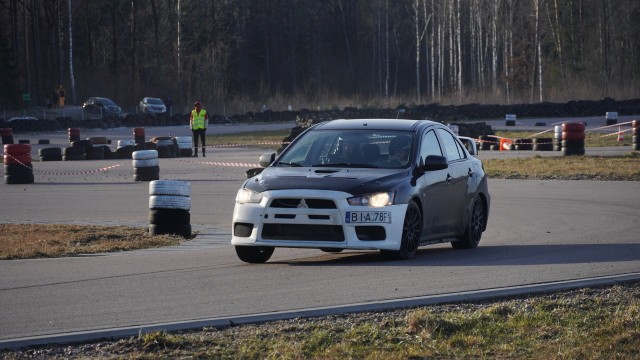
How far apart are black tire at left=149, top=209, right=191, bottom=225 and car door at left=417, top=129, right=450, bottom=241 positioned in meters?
3.71

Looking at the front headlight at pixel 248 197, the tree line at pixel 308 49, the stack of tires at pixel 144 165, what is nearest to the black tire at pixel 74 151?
the stack of tires at pixel 144 165

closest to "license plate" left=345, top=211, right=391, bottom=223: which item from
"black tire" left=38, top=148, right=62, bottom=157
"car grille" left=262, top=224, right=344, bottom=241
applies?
"car grille" left=262, top=224, right=344, bottom=241

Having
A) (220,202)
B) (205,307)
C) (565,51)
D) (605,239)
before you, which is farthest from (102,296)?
(565,51)

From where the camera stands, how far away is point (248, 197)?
11391 millimetres

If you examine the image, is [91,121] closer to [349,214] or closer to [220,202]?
[220,202]

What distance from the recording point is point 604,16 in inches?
3415

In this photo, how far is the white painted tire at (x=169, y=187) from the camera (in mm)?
14133

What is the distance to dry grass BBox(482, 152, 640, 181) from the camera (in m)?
25.2

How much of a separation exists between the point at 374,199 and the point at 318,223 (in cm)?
64

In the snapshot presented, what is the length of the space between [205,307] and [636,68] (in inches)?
3733

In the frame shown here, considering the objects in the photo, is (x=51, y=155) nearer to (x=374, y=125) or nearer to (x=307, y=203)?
(x=374, y=125)

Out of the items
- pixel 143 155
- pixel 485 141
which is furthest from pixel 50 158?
pixel 485 141

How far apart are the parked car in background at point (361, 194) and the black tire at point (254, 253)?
10 millimetres

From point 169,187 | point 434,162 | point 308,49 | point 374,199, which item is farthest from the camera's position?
point 308,49
